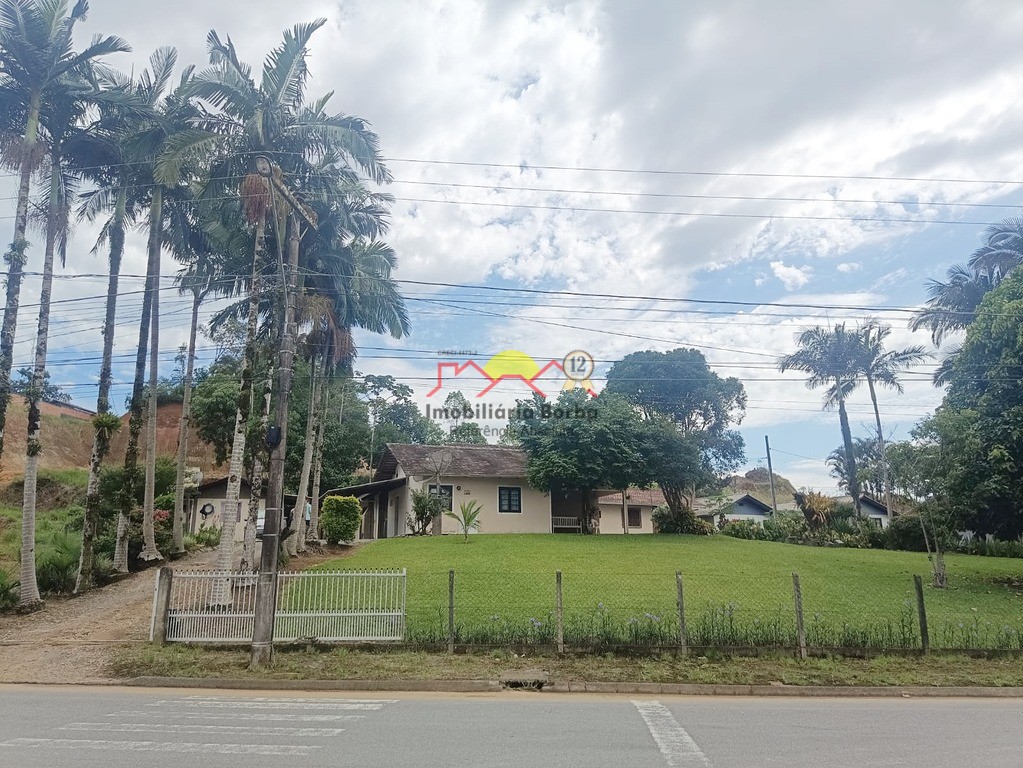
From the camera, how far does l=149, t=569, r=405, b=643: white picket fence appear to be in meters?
10.9

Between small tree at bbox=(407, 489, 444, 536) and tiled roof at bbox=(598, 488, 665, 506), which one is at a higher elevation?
tiled roof at bbox=(598, 488, 665, 506)

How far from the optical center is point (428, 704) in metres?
8.30

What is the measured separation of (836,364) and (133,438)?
38.1 meters

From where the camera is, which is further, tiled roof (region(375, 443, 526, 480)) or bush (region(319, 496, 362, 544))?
tiled roof (region(375, 443, 526, 480))

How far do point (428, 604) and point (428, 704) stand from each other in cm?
536

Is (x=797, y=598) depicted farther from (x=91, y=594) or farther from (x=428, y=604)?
(x=91, y=594)

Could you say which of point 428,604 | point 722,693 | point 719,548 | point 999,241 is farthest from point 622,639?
point 999,241

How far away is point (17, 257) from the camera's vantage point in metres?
15.3

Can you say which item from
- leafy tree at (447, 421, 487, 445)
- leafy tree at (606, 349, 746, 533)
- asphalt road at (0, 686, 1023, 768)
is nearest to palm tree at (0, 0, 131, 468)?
asphalt road at (0, 686, 1023, 768)

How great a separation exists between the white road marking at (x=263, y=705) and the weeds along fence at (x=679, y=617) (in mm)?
2516

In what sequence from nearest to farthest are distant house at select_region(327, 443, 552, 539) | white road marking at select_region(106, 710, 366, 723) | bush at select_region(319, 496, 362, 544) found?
white road marking at select_region(106, 710, 366, 723), bush at select_region(319, 496, 362, 544), distant house at select_region(327, 443, 552, 539)

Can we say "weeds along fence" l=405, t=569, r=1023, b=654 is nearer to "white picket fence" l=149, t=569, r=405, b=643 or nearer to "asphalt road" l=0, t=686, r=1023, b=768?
"white picket fence" l=149, t=569, r=405, b=643

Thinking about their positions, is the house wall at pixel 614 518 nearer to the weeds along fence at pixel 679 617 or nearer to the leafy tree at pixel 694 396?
the leafy tree at pixel 694 396

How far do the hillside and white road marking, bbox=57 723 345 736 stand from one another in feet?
107
